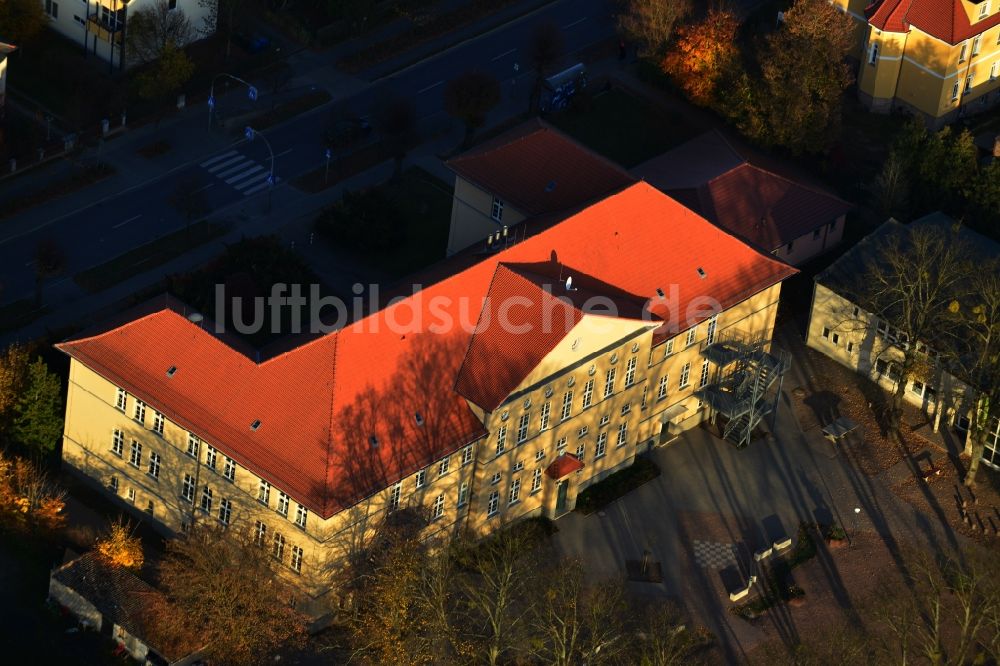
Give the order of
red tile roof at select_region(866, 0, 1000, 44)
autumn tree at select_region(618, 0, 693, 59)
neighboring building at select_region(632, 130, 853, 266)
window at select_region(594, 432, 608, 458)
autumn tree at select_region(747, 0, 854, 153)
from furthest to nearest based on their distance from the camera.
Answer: autumn tree at select_region(618, 0, 693, 59) < red tile roof at select_region(866, 0, 1000, 44) < autumn tree at select_region(747, 0, 854, 153) < neighboring building at select_region(632, 130, 853, 266) < window at select_region(594, 432, 608, 458)

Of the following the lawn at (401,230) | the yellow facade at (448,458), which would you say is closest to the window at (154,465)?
the yellow facade at (448,458)

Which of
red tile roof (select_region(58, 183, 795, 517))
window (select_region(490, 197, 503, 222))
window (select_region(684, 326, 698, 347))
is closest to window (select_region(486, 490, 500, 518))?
red tile roof (select_region(58, 183, 795, 517))

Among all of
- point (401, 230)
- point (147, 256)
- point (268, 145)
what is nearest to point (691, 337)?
point (401, 230)

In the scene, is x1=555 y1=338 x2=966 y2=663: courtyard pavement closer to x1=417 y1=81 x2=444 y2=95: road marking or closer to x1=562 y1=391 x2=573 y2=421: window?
x1=562 y1=391 x2=573 y2=421: window

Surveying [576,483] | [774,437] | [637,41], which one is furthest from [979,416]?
[637,41]

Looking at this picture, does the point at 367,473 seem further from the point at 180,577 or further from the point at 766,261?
the point at 766,261

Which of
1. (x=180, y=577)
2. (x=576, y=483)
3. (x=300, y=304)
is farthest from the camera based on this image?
(x=300, y=304)

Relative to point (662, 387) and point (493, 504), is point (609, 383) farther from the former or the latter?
point (493, 504)

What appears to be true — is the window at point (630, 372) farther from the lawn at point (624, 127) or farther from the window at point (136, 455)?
the lawn at point (624, 127)
